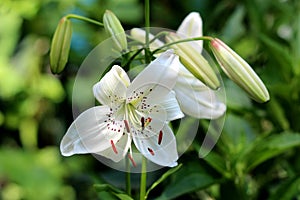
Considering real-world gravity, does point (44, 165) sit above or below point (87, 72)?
below

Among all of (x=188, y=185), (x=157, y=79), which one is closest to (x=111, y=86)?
(x=157, y=79)

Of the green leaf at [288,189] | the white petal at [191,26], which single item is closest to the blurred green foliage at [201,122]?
the green leaf at [288,189]

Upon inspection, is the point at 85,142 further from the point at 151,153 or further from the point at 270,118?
the point at 270,118

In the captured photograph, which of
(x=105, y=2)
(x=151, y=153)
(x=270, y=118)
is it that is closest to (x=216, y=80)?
(x=151, y=153)

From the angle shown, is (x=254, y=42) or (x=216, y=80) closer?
(x=216, y=80)

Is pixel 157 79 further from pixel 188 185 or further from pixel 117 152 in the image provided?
pixel 188 185

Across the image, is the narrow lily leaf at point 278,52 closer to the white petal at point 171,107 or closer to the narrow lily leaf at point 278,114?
the narrow lily leaf at point 278,114

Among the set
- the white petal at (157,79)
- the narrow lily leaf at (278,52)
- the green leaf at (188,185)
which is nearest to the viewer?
the white petal at (157,79)
